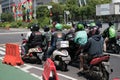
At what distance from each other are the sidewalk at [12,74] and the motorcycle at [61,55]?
120 centimetres

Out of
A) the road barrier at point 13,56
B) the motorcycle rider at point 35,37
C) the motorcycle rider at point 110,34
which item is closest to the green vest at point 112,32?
the motorcycle rider at point 110,34

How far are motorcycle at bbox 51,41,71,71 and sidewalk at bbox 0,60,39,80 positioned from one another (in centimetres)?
120

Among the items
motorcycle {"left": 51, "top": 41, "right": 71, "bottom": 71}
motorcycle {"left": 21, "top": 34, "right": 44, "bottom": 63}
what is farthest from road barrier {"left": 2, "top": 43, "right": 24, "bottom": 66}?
motorcycle {"left": 51, "top": 41, "right": 71, "bottom": 71}

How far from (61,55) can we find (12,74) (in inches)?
66.8

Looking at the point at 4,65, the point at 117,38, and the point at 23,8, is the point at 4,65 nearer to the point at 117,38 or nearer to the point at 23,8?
the point at 117,38

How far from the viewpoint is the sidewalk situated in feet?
34.5

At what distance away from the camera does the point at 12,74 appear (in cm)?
1132

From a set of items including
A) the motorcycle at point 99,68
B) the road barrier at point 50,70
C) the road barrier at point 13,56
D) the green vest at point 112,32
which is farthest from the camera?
the green vest at point 112,32

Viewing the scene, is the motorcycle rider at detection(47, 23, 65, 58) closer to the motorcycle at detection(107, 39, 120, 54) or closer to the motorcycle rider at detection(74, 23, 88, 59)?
the motorcycle rider at detection(74, 23, 88, 59)

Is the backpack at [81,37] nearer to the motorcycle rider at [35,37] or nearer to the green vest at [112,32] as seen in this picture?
the motorcycle rider at [35,37]

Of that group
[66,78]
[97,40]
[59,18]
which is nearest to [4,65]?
[66,78]

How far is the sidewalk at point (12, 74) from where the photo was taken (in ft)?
34.5

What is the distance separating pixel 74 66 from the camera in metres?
13.1

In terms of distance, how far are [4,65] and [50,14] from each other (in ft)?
257
